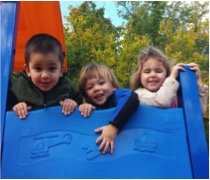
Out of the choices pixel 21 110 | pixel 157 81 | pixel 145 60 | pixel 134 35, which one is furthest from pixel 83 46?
pixel 21 110

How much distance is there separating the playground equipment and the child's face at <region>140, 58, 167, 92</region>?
34cm

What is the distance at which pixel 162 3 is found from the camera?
302 inches

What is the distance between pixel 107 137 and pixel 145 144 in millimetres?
163

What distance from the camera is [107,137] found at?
125 centimetres

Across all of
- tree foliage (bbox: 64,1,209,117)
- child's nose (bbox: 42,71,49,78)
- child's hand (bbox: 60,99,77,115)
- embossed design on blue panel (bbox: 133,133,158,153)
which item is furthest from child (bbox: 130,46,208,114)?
tree foliage (bbox: 64,1,209,117)

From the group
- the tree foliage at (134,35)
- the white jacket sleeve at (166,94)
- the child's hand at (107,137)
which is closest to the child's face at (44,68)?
the child's hand at (107,137)

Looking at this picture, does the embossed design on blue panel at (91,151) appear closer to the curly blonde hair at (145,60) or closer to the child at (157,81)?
the child at (157,81)

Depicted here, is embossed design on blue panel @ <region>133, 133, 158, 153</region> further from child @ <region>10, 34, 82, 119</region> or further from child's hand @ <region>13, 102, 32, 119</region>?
child's hand @ <region>13, 102, 32, 119</region>

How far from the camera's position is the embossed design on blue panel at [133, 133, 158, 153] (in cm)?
125

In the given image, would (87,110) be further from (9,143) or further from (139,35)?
(139,35)

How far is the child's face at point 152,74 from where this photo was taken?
1704mm

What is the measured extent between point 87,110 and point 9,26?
555 mm

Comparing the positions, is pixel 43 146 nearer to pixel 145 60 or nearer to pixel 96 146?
pixel 96 146

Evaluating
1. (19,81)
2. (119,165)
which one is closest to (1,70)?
(19,81)
